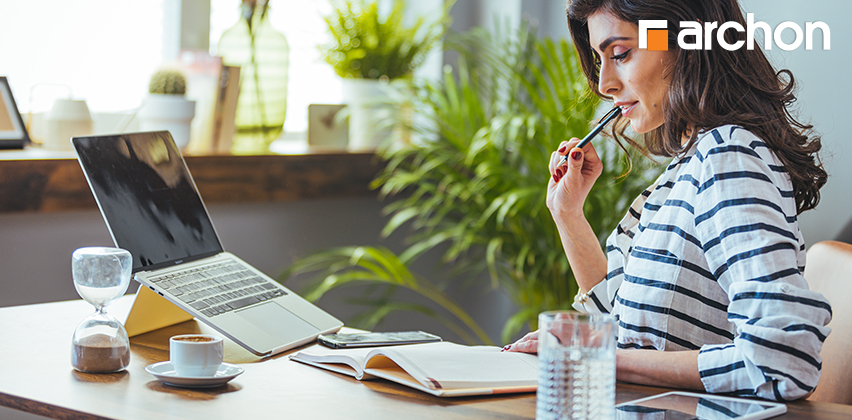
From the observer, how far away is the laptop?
1.27 meters

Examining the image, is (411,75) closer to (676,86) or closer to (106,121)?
(106,121)

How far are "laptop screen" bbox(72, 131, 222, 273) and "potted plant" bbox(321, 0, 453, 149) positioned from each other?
3.98ft

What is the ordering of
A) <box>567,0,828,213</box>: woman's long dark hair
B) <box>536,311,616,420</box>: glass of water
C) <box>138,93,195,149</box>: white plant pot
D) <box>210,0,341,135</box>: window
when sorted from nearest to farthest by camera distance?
<box>536,311,616,420</box>: glass of water → <box>567,0,828,213</box>: woman's long dark hair → <box>138,93,195,149</box>: white plant pot → <box>210,0,341,135</box>: window

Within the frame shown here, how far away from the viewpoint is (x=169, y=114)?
2.23 m

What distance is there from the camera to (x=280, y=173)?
7.96ft

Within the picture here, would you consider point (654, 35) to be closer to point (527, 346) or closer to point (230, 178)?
point (527, 346)

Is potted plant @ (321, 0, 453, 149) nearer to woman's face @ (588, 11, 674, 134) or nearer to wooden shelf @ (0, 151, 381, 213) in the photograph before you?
wooden shelf @ (0, 151, 381, 213)

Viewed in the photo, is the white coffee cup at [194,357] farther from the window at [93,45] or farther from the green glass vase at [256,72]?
the green glass vase at [256,72]

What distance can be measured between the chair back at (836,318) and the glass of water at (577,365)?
0.79 m

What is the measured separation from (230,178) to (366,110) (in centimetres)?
65

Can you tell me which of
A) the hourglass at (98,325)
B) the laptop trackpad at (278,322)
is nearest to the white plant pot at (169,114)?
the laptop trackpad at (278,322)

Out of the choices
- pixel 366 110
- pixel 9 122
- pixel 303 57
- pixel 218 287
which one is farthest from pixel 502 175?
pixel 9 122

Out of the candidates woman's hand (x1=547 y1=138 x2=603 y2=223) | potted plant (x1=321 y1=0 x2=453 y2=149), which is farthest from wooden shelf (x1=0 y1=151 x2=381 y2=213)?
woman's hand (x1=547 y1=138 x2=603 y2=223)

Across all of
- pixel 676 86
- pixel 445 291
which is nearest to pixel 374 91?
pixel 445 291
